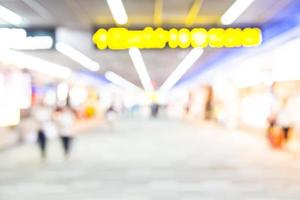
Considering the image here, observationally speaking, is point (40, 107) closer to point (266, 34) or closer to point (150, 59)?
point (266, 34)

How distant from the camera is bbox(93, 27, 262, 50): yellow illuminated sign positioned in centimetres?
1276

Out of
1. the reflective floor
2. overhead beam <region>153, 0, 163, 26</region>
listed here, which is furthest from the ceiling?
the reflective floor

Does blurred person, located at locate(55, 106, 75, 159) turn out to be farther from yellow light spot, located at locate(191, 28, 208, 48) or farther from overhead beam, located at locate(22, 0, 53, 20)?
yellow light spot, located at locate(191, 28, 208, 48)

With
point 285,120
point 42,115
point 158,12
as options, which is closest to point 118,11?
point 158,12

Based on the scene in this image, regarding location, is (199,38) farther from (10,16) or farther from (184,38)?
(10,16)

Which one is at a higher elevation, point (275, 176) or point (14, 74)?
point (14, 74)

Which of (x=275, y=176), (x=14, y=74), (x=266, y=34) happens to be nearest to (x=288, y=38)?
(x=266, y=34)

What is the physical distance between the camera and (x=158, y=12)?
12.0 m

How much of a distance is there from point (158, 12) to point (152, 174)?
4.08 meters

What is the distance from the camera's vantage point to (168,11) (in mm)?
11820

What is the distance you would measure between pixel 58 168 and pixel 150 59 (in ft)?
45.3

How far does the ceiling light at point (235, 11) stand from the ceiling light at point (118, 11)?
102 inches

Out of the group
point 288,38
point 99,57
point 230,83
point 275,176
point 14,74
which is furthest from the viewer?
point 230,83

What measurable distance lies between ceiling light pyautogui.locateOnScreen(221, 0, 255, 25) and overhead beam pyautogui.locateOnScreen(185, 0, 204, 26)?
2.59 ft
